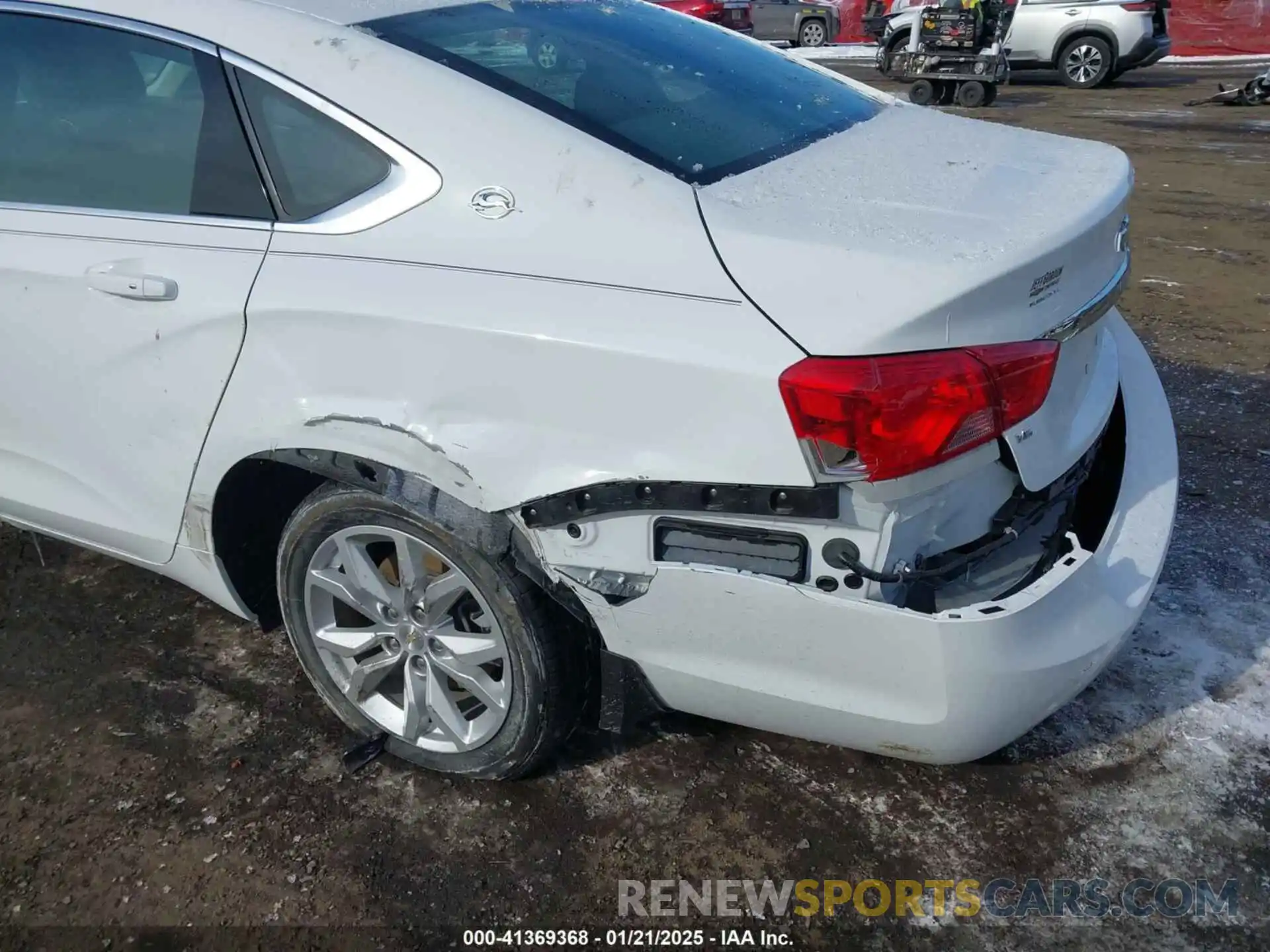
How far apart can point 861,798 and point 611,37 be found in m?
1.95

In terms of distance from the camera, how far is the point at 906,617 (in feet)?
6.03

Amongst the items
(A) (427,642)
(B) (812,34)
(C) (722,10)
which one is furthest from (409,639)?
(B) (812,34)

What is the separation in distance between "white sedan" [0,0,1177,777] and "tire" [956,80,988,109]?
12.3 metres

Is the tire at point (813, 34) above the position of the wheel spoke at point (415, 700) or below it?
below

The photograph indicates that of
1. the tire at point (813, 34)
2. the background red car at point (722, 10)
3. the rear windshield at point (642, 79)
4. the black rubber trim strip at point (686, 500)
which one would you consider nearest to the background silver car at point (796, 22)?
the tire at point (813, 34)

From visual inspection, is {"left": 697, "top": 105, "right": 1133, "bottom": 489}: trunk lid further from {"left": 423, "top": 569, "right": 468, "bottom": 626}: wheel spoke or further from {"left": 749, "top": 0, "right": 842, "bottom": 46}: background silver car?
{"left": 749, "top": 0, "right": 842, "bottom": 46}: background silver car

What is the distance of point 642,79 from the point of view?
2.43 metres

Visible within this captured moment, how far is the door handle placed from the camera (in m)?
2.29

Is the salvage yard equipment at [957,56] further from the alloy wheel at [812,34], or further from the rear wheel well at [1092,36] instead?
the alloy wheel at [812,34]

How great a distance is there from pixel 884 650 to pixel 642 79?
1.42 meters

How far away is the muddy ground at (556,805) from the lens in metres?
2.20

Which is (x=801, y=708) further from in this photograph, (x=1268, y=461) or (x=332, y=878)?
(x=1268, y=461)

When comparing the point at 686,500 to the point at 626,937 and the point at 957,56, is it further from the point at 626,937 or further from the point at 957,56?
the point at 957,56

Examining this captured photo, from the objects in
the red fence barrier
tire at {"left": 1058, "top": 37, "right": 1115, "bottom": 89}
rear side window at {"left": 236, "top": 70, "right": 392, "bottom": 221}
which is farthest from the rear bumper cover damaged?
the red fence barrier
